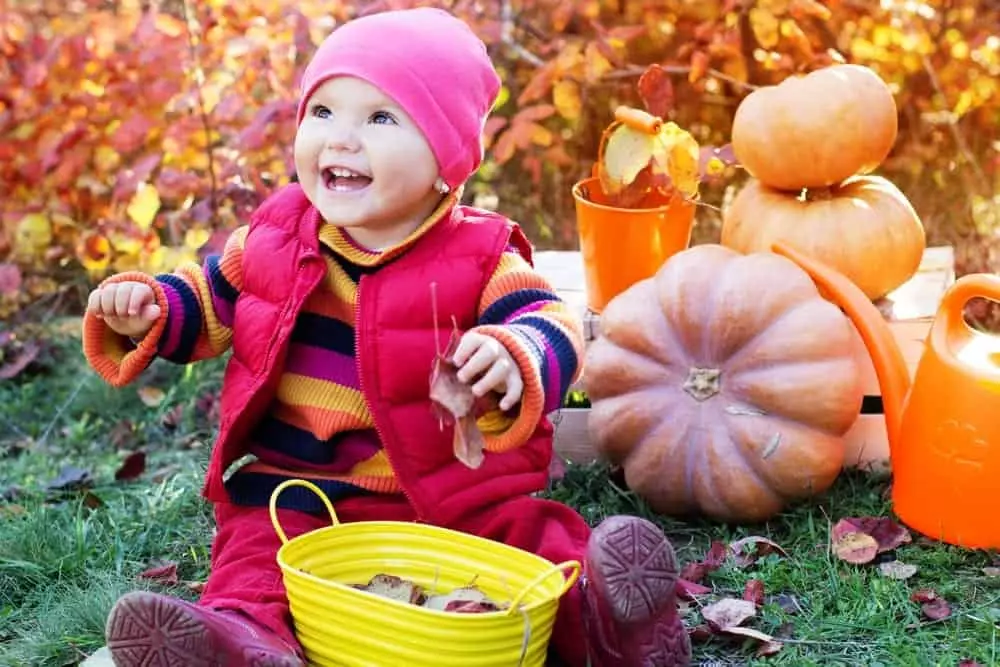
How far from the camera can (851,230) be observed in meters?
2.95

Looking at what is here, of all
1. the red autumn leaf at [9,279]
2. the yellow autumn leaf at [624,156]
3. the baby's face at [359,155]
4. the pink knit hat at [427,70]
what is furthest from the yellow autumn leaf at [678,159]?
the red autumn leaf at [9,279]

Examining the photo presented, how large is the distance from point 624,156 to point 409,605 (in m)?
1.45

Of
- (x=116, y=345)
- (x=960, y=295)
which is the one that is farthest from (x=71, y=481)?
(x=960, y=295)

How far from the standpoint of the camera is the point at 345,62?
2211 mm

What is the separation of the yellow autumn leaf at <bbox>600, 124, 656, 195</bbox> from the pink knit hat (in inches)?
29.9

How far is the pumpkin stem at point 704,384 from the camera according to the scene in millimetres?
2764

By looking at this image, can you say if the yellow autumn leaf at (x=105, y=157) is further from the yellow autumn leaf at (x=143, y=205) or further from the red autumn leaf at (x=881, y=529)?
the red autumn leaf at (x=881, y=529)

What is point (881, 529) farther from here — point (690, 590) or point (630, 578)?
point (630, 578)

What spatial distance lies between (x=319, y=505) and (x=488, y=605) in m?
0.48

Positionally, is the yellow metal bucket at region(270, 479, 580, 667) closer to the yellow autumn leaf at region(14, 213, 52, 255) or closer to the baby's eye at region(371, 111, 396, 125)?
the baby's eye at region(371, 111, 396, 125)

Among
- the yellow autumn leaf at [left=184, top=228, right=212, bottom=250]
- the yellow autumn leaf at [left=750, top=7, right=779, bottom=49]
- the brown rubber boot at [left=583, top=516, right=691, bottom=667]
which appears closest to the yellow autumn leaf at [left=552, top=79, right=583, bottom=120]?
the yellow autumn leaf at [left=750, top=7, right=779, bottom=49]

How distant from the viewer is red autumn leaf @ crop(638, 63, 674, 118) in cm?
316

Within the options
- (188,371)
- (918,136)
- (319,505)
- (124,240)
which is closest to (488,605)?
(319,505)

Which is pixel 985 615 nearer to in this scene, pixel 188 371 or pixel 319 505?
pixel 319 505
